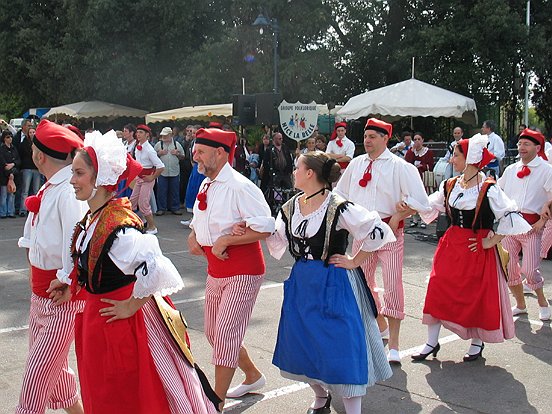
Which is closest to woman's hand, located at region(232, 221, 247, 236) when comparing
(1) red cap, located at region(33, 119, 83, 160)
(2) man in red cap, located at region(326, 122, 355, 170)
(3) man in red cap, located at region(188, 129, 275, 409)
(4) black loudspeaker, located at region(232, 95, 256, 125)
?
(3) man in red cap, located at region(188, 129, 275, 409)

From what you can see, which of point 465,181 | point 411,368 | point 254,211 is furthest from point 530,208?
point 254,211

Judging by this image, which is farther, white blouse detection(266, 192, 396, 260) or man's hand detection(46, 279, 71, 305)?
white blouse detection(266, 192, 396, 260)

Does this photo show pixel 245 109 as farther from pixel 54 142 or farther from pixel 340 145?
pixel 54 142

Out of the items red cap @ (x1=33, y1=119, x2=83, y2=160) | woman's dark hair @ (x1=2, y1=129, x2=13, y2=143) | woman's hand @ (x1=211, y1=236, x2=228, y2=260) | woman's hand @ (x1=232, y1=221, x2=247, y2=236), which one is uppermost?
red cap @ (x1=33, y1=119, x2=83, y2=160)

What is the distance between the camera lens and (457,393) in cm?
506

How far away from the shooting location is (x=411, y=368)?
5613 mm

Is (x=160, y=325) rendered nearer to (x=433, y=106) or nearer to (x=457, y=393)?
(x=457, y=393)

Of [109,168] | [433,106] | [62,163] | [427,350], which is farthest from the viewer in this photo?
[433,106]

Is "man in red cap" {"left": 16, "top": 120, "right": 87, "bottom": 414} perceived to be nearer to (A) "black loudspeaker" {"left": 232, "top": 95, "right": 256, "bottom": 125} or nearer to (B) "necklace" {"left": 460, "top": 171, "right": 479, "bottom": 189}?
(B) "necklace" {"left": 460, "top": 171, "right": 479, "bottom": 189}

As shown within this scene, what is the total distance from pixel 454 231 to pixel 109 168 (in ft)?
10.7

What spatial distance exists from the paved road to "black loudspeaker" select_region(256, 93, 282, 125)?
26.7 feet

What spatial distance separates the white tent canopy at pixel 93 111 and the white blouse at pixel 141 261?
73.3ft

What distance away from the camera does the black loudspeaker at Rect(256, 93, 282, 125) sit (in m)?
16.1

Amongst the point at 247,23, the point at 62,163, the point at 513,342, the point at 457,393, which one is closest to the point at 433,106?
the point at 247,23
